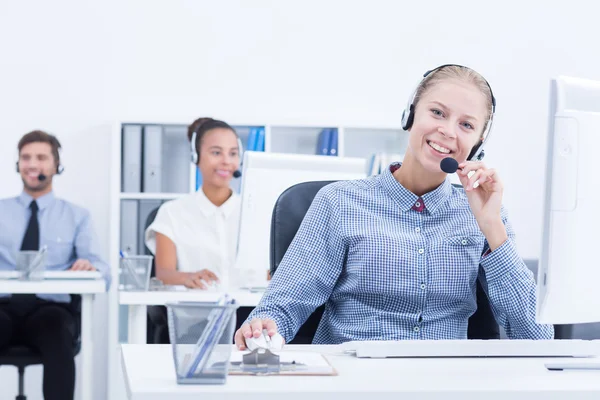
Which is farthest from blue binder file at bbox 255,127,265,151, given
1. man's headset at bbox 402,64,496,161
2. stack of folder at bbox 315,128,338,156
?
man's headset at bbox 402,64,496,161

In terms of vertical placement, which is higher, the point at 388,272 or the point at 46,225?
the point at 388,272

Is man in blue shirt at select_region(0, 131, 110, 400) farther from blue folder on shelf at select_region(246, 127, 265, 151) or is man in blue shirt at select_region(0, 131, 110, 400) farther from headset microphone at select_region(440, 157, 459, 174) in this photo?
headset microphone at select_region(440, 157, 459, 174)

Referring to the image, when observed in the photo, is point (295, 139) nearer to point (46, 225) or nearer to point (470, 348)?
point (46, 225)

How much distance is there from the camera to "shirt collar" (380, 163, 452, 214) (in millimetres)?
1723

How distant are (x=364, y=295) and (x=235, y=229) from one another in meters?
1.98

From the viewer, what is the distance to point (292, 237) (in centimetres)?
192

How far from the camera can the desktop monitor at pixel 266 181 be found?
2518 millimetres

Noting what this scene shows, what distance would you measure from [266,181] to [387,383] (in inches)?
60.1

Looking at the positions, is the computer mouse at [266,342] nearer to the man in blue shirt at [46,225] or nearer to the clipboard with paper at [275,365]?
the clipboard with paper at [275,365]

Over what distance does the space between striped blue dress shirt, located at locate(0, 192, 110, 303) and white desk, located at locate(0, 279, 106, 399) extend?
63 cm

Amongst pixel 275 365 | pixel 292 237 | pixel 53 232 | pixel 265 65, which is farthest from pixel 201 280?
pixel 265 65

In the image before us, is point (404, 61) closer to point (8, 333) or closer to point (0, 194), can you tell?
point (0, 194)

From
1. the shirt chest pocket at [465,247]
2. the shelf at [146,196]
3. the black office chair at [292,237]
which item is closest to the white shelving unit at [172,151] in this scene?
the shelf at [146,196]

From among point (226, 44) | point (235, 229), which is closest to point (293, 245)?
point (235, 229)
